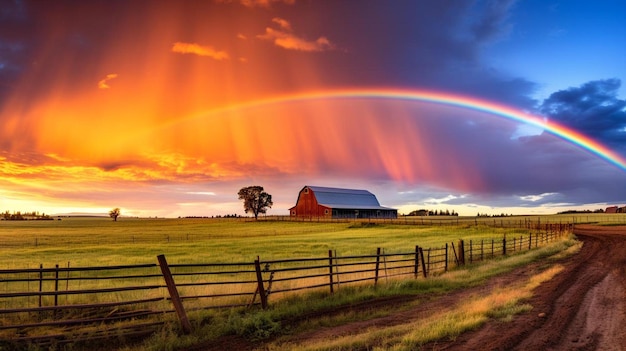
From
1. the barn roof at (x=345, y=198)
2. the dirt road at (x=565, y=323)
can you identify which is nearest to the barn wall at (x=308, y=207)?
the barn roof at (x=345, y=198)

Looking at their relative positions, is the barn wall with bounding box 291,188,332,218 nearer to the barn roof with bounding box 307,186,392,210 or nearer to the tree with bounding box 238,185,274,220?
the barn roof with bounding box 307,186,392,210

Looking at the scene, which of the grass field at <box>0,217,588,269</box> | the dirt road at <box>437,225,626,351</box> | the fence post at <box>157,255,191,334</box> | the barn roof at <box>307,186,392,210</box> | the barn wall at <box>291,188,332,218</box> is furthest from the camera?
the barn roof at <box>307,186,392,210</box>

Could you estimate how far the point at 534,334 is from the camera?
9.63 meters

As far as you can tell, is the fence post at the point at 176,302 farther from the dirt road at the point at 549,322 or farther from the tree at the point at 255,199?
the tree at the point at 255,199

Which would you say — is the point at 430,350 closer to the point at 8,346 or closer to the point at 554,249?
the point at 8,346

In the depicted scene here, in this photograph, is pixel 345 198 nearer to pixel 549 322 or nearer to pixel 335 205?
pixel 335 205

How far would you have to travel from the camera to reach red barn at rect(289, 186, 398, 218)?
106m

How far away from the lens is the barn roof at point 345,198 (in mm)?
108750

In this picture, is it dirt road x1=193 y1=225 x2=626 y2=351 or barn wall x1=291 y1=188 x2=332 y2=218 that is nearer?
dirt road x1=193 y1=225 x2=626 y2=351

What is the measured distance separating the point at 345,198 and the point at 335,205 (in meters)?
7.97

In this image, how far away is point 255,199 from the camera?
141 meters

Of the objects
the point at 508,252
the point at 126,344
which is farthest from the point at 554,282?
Result: the point at 508,252

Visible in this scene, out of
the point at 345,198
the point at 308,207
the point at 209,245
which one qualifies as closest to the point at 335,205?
the point at 308,207

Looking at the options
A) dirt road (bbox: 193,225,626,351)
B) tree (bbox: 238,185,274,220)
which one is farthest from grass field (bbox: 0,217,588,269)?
tree (bbox: 238,185,274,220)
